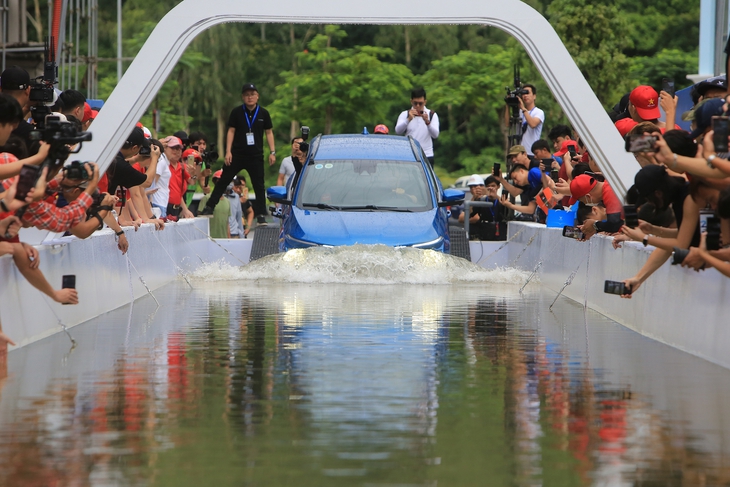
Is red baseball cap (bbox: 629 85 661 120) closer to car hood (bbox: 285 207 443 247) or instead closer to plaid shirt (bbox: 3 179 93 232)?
car hood (bbox: 285 207 443 247)

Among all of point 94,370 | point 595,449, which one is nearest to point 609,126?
point 94,370

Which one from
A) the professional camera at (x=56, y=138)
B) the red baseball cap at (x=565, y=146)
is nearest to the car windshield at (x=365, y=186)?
the red baseball cap at (x=565, y=146)

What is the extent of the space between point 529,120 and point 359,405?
49.0 feet

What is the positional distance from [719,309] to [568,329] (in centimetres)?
239

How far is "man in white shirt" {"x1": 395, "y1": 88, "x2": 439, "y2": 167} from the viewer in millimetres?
23178

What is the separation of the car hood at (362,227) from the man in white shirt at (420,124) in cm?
511

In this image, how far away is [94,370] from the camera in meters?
9.43

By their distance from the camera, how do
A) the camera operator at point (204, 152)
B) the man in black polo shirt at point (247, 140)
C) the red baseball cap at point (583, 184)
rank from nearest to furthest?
the red baseball cap at point (583, 184) → the man in black polo shirt at point (247, 140) → the camera operator at point (204, 152)

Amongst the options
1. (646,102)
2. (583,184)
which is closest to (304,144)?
(583,184)

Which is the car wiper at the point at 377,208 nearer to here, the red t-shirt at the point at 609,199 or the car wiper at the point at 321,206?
the car wiper at the point at 321,206

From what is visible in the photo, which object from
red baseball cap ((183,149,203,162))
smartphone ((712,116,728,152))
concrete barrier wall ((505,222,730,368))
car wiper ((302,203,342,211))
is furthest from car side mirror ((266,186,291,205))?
smartphone ((712,116,728,152))

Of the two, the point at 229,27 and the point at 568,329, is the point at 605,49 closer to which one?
the point at 229,27

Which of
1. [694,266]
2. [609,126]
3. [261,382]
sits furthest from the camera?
[609,126]

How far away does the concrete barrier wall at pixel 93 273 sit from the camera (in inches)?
429
